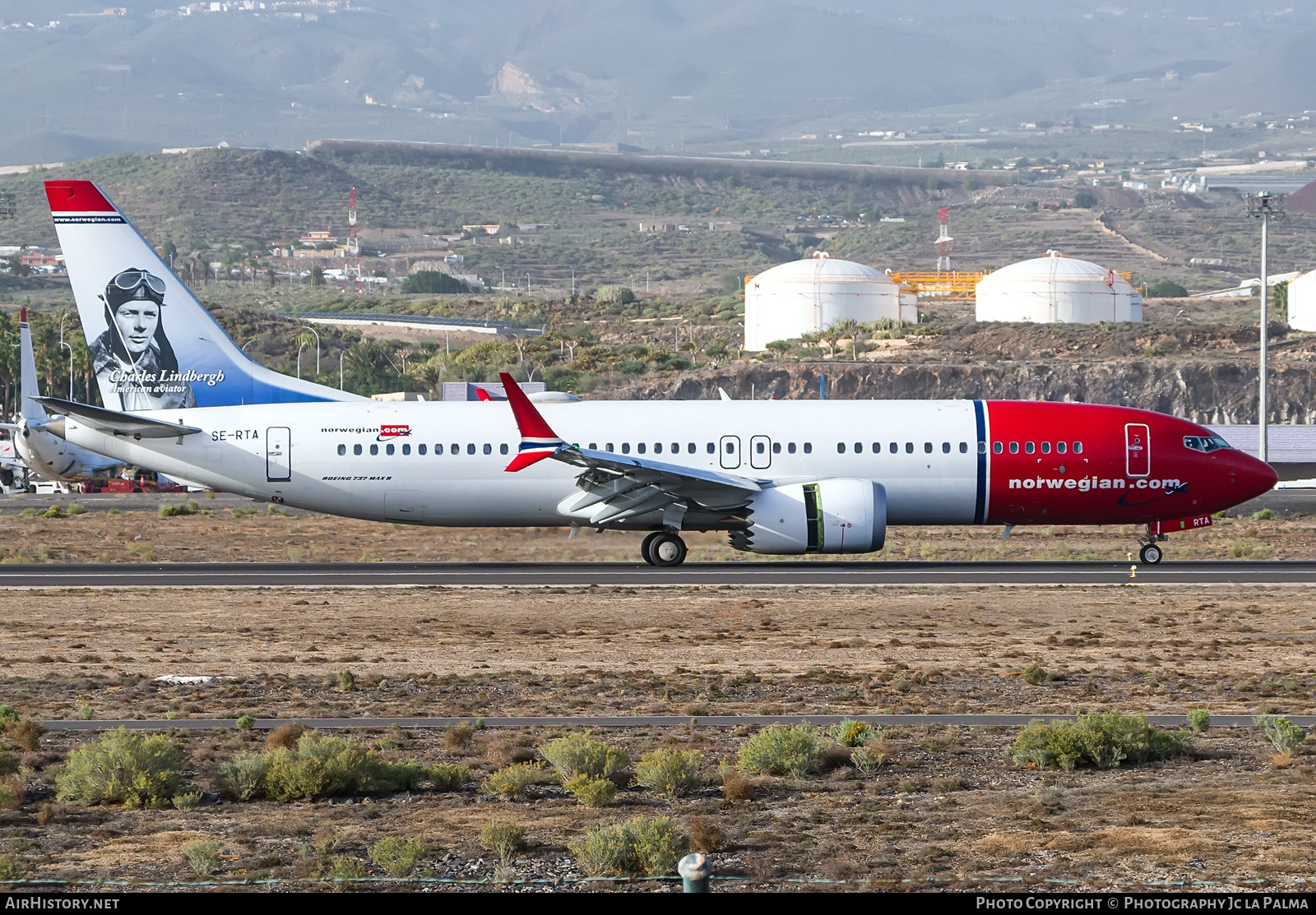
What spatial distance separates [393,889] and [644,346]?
362ft

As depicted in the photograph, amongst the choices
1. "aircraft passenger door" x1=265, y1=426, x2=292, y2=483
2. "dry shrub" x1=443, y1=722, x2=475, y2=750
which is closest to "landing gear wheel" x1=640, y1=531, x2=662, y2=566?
"aircraft passenger door" x1=265, y1=426, x2=292, y2=483

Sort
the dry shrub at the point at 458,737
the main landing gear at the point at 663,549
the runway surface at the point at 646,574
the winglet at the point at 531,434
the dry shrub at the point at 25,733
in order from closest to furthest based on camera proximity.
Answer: the dry shrub at the point at 25,733 < the dry shrub at the point at 458,737 < the runway surface at the point at 646,574 < the winglet at the point at 531,434 < the main landing gear at the point at 663,549

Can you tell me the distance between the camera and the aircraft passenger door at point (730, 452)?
3778 cm

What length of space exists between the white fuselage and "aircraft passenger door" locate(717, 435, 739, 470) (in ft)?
0.09

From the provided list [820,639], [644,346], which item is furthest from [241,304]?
[820,639]

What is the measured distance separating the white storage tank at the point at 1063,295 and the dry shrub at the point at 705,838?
397ft

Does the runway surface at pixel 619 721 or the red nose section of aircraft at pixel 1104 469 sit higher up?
the red nose section of aircraft at pixel 1104 469

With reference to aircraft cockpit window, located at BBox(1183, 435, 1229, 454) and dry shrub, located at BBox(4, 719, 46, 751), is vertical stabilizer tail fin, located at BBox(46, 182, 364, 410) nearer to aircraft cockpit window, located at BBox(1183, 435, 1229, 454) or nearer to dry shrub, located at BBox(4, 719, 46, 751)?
dry shrub, located at BBox(4, 719, 46, 751)

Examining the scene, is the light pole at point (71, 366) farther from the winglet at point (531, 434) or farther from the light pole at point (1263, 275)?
the winglet at point (531, 434)

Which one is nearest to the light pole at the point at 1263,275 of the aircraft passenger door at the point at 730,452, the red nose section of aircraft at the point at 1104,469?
the red nose section of aircraft at the point at 1104,469

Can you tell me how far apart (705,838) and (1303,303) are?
13167cm

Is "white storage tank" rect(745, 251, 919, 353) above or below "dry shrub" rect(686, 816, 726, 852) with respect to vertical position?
above

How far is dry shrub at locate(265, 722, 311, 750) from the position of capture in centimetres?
1791
